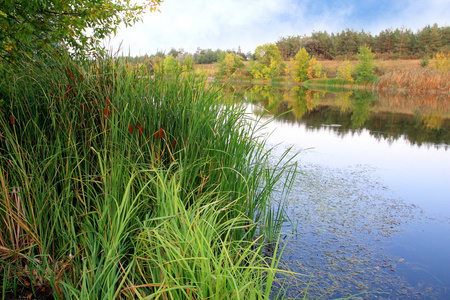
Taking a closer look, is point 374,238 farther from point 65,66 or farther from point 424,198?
point 65,66

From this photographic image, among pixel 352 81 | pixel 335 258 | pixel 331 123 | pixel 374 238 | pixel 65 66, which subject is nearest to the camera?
pixel 65 66

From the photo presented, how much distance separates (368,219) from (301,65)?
3739 centimetres

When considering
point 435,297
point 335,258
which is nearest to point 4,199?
point 335,258

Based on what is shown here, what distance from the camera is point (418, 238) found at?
10.5 ft

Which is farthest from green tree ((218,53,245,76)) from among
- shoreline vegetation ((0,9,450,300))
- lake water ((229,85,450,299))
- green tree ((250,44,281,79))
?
green tree ((250,44,281,79))

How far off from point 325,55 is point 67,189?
65781 mm

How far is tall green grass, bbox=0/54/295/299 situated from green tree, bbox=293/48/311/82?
122 feet

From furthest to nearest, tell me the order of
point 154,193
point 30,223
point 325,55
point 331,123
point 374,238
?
point 325,55 < point 331,123 < point 374,238 < point 154,193 < point 30,223

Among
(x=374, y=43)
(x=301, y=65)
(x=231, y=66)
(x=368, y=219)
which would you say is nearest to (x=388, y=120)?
(x=231, y=66)

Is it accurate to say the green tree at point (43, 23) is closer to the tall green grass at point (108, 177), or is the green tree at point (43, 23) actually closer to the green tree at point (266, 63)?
the tall green grass at point (108, 177)

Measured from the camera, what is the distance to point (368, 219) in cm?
351

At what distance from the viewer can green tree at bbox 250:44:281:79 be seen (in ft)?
135

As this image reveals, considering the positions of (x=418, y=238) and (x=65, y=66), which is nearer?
(x=65, y=66)

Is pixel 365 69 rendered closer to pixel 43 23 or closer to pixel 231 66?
pixel 231 66
